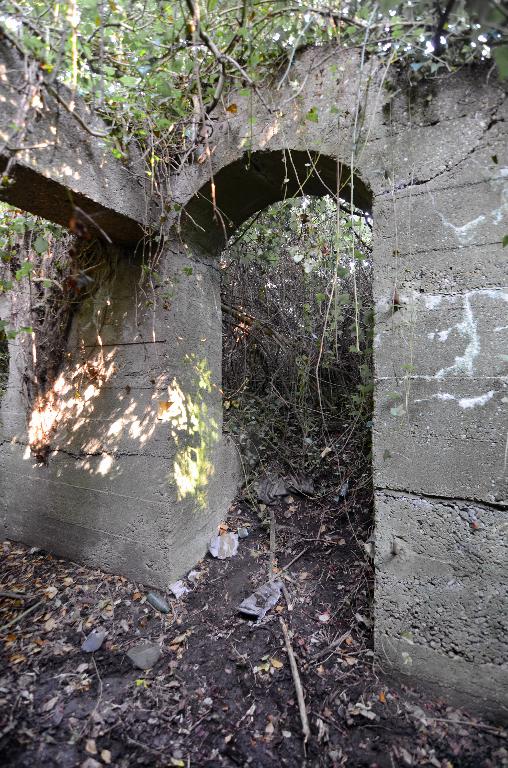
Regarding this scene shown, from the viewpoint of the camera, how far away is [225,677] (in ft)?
7.09

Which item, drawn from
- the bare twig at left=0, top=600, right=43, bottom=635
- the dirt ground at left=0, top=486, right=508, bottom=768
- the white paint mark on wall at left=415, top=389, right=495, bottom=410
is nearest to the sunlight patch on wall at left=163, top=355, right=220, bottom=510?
the dirt ground at left=0, top=486, right=508, bottom=768

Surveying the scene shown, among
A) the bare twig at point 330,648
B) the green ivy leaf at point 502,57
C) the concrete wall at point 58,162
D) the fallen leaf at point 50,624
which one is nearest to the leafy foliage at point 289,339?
the concrete wall at point 58,162

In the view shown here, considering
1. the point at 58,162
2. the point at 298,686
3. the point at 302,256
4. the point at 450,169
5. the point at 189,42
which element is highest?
the point at 189,42

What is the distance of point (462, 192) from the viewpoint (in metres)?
1.94

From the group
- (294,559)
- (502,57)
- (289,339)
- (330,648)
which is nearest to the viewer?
(502,57)

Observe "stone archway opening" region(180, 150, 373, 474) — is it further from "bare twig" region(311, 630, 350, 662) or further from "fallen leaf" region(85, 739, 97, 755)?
A: "fallen leaf" region(85, 739, 97, 755)

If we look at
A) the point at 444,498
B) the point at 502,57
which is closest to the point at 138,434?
the point at 444,498

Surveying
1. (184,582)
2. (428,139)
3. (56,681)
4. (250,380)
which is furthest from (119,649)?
(428,139)

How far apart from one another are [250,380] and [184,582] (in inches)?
69.4

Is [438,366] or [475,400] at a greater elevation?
[438,366]

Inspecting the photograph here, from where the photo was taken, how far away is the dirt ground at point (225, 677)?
5.89 feet

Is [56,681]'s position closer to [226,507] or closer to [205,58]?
[226,507]

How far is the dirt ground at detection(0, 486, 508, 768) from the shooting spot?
5.89 ft

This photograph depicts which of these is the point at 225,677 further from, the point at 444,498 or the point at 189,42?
the point at 189,42
